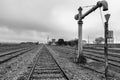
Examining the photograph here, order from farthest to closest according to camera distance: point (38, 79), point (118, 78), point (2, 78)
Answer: point (118, 78) → point (2, 78) → point (38, 79)

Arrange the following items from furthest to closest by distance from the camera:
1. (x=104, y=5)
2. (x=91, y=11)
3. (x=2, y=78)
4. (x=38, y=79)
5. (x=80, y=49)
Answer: (x=80, y=49) < (x=91, y=11) < (x=104, y=5) < (x=2, y=78) < (x=38, y=79)

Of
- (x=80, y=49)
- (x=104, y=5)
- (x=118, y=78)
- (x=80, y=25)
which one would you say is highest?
(x=104, y=5)

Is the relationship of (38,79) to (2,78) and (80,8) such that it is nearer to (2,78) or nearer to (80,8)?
(2,78)

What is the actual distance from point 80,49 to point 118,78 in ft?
19.2

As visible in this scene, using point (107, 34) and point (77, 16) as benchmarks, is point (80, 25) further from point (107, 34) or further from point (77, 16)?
point (107, 34)

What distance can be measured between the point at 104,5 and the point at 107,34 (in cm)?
295

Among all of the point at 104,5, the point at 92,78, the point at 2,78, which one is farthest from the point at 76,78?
the point at 104,5

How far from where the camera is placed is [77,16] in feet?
48.3

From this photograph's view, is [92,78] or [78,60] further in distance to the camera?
[78,60]

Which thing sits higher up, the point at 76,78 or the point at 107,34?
the point at 107,34

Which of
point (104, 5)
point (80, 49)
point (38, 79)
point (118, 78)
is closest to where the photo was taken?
point (38, 79)

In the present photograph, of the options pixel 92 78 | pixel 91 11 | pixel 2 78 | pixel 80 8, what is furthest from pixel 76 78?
pixel 80 8

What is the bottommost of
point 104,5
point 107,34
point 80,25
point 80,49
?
point 80,49

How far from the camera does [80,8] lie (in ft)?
46.1
